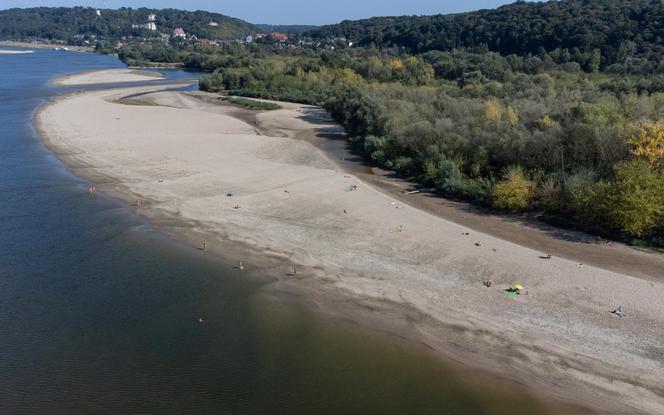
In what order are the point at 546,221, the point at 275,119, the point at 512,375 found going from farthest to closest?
the point at 275,119 < the point at 546,221 < the point at 512,375

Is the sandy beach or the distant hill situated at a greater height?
the distant hill

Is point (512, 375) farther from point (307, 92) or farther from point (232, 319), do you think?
point (307, 92)

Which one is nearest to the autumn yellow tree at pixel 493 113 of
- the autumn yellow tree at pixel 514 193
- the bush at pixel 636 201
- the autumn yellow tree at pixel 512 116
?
the autumn yellow tree at pixel 512 116

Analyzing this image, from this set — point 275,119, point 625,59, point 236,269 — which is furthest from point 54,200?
point 625,59

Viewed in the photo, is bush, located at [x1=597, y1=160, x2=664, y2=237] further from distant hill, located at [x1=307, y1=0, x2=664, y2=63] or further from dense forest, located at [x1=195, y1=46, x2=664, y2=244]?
distant hill, located at [x1=307, y1=0, x2=664, y2=63]

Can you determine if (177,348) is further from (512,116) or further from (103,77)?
(103,77)

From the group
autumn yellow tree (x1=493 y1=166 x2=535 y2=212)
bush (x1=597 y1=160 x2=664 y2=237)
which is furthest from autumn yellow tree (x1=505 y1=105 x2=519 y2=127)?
bush (x1=597 y1=160 x2=664 y2=237)

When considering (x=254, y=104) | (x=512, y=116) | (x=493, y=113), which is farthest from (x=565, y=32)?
(x=512, y=116)
